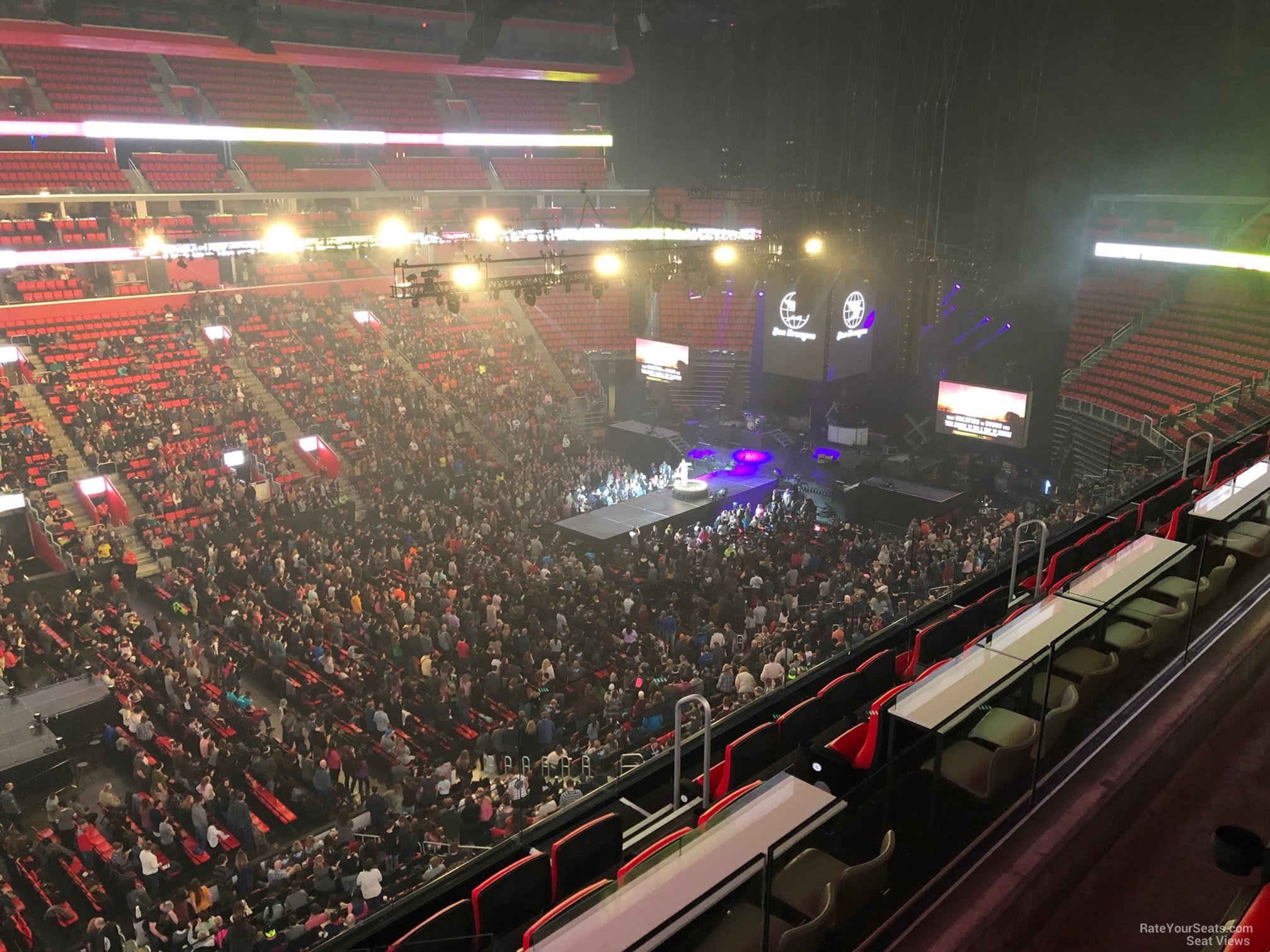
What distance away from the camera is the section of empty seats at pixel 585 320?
28.2 meters

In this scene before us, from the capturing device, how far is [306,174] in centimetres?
2580

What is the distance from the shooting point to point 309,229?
78.0 feet

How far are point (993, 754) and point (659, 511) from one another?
43.5 feet

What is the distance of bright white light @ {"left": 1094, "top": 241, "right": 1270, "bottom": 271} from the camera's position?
1741 cm

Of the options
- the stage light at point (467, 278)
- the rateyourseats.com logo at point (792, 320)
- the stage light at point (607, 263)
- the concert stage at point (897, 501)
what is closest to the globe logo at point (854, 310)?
the rateyourseats.com logo at point (792, 320)

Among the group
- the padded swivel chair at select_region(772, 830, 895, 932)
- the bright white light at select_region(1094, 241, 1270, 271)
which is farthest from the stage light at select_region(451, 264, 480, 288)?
the bright white light at select_region(1094, 241, 1270, 271)

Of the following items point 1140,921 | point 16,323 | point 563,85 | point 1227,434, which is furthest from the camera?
point 563,85

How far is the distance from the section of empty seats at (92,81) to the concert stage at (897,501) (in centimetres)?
1934

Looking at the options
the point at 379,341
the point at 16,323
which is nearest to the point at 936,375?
the point at 379,341

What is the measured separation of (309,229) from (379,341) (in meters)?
3.37

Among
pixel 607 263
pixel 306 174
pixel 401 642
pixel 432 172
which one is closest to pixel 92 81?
pixel 306 174

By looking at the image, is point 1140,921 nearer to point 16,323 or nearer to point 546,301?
point 16,323

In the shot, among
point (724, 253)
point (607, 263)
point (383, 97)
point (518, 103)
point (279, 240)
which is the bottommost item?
point (607, 263)

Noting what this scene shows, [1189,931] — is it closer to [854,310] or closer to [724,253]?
[724,253]
